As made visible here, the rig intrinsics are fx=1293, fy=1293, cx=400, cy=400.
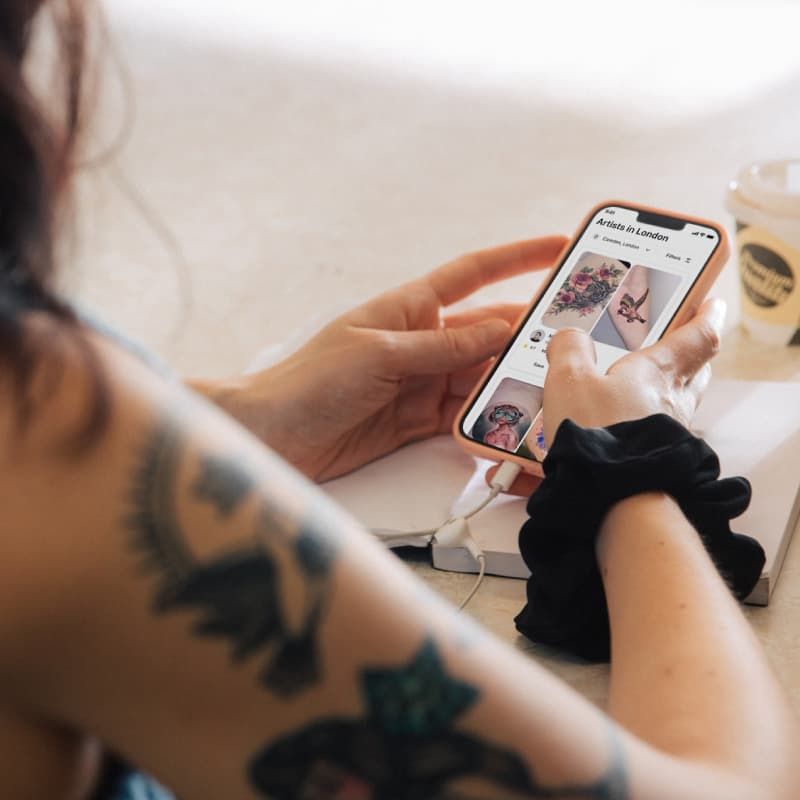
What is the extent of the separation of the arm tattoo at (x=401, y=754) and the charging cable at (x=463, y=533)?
294mm

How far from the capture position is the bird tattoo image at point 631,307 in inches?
30.0

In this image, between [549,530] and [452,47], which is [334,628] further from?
[452,47]

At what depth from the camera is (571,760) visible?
1.25ft

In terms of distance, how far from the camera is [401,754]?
0.37m

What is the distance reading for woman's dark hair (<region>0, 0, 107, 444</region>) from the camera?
33cm

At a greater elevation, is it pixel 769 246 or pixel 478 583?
pixel 769 246

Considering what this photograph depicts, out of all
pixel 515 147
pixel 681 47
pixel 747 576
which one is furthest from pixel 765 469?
pixel 681 47

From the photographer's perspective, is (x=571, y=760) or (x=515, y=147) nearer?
(x=571, y=760)

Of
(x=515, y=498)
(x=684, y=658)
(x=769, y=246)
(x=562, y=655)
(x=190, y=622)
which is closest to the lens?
(x=190, y=622)

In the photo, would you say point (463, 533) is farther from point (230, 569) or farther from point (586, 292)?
point (230, 569)

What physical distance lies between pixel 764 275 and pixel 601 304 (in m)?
0.14

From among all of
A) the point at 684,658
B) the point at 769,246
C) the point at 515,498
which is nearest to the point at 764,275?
the point at 769,246

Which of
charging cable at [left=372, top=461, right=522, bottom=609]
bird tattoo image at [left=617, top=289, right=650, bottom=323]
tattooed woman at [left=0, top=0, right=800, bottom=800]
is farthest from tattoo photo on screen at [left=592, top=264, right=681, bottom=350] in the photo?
tattooed woman at [left=0, top=0, right=800, bottom=800]

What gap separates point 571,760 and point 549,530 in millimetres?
233
